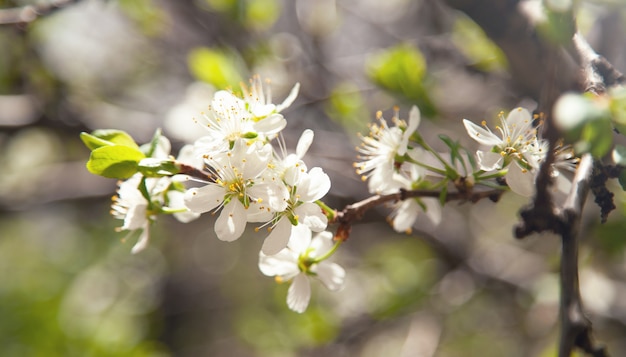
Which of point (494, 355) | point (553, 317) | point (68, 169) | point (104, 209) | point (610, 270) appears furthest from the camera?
point (104, 209)

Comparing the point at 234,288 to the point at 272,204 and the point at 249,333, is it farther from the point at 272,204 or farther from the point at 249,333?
the point at 272,204

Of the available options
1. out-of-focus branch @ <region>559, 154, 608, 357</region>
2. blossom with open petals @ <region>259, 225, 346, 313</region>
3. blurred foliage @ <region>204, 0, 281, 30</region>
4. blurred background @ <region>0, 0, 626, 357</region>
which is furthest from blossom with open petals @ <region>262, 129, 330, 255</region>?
blurred foliage @ <region>204, 0, 281, 30</region>

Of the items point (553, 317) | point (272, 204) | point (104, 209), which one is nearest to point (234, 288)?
point (104, 209)

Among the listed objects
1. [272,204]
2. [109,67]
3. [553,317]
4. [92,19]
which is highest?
[272,204]

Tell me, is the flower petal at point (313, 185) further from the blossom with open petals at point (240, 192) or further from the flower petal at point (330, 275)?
the flower petal at point (330, 275)

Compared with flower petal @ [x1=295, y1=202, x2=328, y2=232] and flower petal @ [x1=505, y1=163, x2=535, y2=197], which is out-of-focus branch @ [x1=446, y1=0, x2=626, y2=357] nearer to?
flower petal @ [x1=505, y1=163, x2=535, y2=197]

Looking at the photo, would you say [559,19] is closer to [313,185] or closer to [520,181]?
[520,181]

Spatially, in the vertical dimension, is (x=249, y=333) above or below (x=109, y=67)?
below

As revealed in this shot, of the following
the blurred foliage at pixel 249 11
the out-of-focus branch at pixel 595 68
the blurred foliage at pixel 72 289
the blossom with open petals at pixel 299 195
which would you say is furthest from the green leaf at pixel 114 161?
the blurred foliage at pixel 72 289
